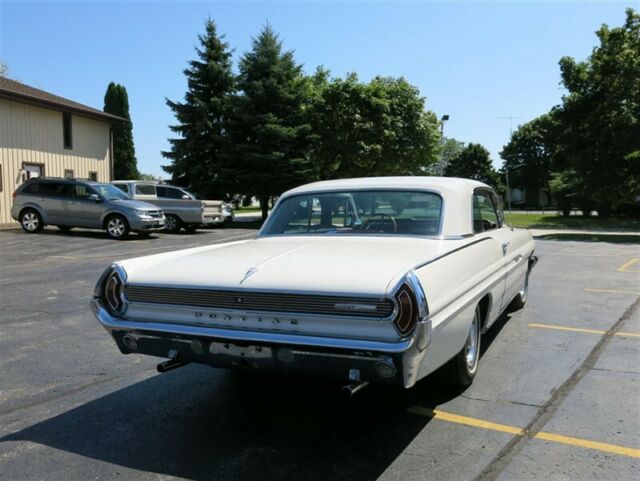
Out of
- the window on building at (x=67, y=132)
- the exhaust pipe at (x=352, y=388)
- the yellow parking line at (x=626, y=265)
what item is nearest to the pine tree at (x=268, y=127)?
the window on building at (x=67, y=132)

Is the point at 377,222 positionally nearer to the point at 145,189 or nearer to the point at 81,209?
the point at 81,209

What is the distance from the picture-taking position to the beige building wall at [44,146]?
21250 millimetres

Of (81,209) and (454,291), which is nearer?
(454,291)

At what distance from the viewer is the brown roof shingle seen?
21075mm

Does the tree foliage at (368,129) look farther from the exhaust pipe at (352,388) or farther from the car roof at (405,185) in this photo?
the exhaust pipe at (352,388)

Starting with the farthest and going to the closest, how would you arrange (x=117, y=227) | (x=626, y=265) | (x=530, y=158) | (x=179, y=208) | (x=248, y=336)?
(x=530, y=158)
(x=179, y=208)
(x=117, y=227)
(x=626, y=265)
(x=248, y=336)

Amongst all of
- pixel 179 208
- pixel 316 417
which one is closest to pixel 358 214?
pixel 316 417

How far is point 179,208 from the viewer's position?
2034 centimetres

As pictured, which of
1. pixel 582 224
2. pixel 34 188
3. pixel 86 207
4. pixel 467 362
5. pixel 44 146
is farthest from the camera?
pixel 582 224

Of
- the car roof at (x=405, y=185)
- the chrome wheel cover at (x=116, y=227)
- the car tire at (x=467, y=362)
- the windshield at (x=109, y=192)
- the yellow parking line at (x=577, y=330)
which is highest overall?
the windshield at (x=109, y=192)

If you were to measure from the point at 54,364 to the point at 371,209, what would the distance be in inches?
127

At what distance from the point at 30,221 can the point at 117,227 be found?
3292mm

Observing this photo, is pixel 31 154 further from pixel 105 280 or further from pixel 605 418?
pixel 605 418

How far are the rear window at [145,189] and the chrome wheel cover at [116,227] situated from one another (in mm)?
4621
